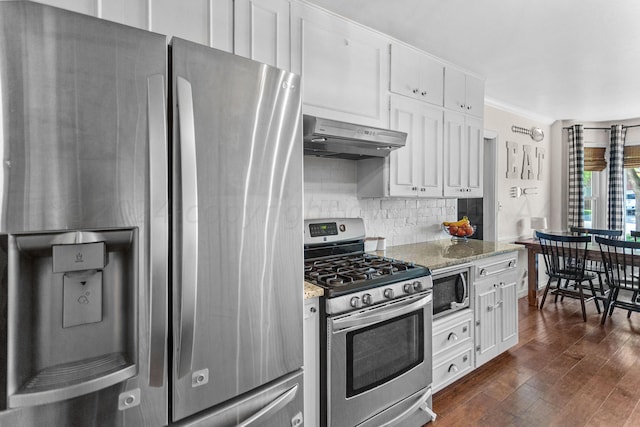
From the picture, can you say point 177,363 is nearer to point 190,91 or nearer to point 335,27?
point 190,91

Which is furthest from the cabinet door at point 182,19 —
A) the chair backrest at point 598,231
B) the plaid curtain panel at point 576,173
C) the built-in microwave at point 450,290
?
the plaid curtain panel at point 576,173

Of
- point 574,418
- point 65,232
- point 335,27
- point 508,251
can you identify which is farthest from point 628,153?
point 65,232

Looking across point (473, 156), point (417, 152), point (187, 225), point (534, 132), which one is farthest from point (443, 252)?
point (534, 132)

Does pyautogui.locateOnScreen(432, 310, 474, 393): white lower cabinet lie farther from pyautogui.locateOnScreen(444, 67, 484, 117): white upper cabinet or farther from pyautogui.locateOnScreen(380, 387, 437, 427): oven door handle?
pyautogui.locateOnScreen(444, 67, 484, 117): white upper cabinet

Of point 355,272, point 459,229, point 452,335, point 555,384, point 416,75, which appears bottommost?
point 555,384

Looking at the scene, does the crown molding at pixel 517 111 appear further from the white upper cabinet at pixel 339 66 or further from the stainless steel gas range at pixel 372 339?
the stainless steel gas range at pixel 372 339

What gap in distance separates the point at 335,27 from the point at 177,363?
2025 millimetres

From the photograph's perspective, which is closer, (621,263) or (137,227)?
(137,227)

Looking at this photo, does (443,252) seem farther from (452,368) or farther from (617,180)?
(617,180)

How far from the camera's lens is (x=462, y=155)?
2.95 metres

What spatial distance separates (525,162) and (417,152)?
9.55ft

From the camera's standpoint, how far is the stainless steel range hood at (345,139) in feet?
6.12

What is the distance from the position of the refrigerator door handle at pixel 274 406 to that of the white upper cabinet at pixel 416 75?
2054mm

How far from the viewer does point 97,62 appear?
0.91 meters
